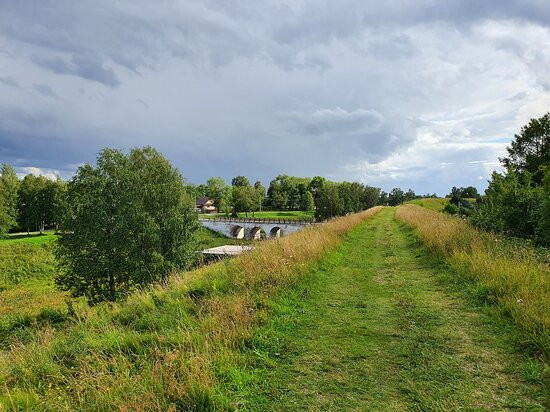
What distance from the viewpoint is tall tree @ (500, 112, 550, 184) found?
3519 centimetres

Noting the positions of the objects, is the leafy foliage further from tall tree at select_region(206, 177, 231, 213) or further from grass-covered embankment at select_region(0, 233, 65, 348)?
tall tree at select_region(206, 177, 231, 213)

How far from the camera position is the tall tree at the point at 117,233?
20.1 meters

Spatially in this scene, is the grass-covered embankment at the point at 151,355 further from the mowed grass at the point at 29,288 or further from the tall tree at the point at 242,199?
the tall tree at the point at 242,199

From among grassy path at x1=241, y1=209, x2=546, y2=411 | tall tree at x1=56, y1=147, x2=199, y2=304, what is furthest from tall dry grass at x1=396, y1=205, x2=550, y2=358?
tall tree at x1=56, y1=147, x2=199, y2=304

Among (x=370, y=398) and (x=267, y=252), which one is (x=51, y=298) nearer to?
(x=267, y=252)

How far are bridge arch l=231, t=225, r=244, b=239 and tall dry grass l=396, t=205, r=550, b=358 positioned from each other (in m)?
71.4

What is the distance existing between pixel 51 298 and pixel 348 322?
91.9 ft

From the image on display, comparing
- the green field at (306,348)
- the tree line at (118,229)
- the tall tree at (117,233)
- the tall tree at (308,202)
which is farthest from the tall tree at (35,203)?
the tall tree at (308,202)

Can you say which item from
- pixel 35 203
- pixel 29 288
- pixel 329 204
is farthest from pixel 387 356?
pixel 35 203

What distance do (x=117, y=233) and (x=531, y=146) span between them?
4432 cm

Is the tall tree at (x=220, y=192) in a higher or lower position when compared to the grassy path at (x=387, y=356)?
higher

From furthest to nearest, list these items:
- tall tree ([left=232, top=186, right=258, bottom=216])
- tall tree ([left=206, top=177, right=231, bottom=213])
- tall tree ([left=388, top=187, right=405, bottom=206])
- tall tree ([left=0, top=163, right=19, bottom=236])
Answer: tall tree ([left=388, top=187, right=405, bottom=206]), tall tree ([left=206, top=177, right=231, bottom=213]), tall tree ([left=232, top=186, right=258, bottom=216]), tall tree ([left=0, top=163, right=19, bottom=236])

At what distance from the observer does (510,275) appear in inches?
271

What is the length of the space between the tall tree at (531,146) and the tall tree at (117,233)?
34.7 m
